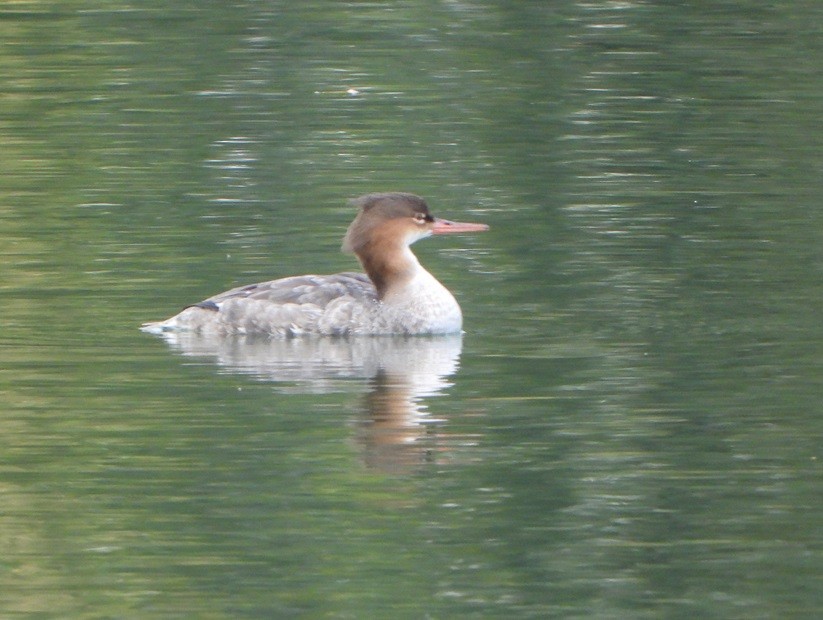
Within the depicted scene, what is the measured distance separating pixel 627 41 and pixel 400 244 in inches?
533

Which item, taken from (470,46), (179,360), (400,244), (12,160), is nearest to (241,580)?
(179,360)

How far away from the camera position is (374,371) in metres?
13.1

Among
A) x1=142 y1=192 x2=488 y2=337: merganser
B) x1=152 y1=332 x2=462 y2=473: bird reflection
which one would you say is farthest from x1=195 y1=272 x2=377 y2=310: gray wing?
x1=152 y1=332 x2=462 y2=473: bird reflection

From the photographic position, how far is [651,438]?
36.7 ft

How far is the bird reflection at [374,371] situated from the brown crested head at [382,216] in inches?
32.3

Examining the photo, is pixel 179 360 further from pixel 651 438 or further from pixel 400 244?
pixel 651 438

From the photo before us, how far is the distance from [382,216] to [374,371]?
1963 millimetres

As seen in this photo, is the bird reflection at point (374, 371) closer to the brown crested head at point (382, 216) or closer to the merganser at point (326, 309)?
the merganser at point (326, 309)

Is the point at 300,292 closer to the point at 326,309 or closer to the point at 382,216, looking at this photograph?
the point at 326,309

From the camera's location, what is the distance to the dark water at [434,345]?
9219mm

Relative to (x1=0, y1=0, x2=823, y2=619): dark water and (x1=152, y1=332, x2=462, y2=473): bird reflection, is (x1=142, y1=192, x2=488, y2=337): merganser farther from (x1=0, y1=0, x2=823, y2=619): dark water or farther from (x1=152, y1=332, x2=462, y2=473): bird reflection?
(x1=0, y1=0, x2=823, y2=619): dark water

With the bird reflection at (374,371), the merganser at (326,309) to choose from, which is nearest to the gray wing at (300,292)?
the merganser at (326,309)

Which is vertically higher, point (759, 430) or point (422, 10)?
point (422, 10)

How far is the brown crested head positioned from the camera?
14758mm
